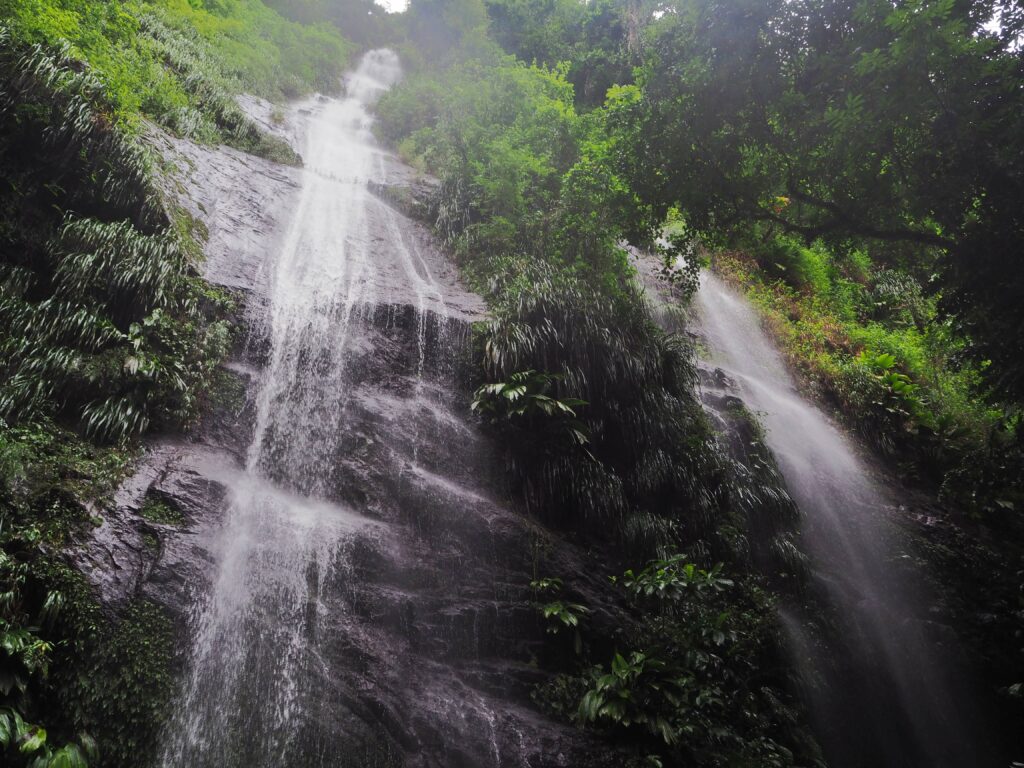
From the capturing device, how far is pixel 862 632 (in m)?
8.85

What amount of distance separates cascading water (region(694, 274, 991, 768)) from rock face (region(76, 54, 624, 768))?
378 cm

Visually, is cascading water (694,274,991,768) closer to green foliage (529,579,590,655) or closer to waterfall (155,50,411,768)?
green foliage (529,579,590,655)

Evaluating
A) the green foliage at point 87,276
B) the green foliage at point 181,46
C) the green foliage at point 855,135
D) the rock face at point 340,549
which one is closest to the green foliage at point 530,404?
the rock face at point 340,549

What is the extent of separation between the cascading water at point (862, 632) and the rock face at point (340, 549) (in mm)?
3782

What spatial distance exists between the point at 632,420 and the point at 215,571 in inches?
238

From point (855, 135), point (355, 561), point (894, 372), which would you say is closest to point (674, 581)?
point (355, 561)

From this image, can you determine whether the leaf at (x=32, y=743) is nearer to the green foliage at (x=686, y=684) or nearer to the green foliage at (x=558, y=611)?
the green foliage at (x=686, y=684)

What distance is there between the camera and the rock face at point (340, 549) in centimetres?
535

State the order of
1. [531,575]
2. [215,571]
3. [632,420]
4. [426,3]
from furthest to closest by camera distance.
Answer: [426,3], [632,420], [531,575], [215,571]

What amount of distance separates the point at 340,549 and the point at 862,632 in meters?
7.87

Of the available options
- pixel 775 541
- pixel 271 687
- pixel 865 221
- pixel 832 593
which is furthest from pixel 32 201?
pixel 832 593

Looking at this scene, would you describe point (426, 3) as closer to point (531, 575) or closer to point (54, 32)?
point (54, 32)

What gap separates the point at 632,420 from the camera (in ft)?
30.1

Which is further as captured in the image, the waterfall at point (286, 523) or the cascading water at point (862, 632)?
the cascading water at point (862, 632)
